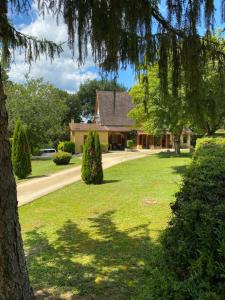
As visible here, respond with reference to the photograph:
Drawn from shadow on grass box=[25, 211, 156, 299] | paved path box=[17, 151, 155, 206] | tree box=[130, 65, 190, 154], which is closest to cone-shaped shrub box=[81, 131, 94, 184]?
paved path box=[17, 151, 155, 206]

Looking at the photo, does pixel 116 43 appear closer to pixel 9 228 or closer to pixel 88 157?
pixel 9 228

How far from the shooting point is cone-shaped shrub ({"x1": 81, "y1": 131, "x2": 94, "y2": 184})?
1443 centimetres

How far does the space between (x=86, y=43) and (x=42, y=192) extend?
10580 millimetres

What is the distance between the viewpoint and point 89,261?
5.84m

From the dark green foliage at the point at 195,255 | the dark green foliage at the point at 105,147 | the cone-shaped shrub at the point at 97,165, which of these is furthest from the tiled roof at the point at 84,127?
the dark green foliage at the point at 195,255

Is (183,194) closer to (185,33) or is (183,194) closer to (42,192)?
(185,33)

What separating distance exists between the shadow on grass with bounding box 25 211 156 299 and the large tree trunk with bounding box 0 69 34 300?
117 centimetres

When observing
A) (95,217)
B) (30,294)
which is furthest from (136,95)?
(30,294)

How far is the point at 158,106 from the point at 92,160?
5.49 metres

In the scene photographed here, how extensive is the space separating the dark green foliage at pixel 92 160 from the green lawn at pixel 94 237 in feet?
2.99

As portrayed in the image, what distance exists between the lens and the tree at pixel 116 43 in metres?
3.45

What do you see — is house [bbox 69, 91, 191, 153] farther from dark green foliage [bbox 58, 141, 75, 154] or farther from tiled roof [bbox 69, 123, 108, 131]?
dark green foliage [bbox 58, 141, 75, 154]

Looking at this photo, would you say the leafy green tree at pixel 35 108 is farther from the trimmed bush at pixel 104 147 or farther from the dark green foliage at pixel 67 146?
the trimmed bush at pixel 104 147

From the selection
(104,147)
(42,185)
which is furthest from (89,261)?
(104,147)
